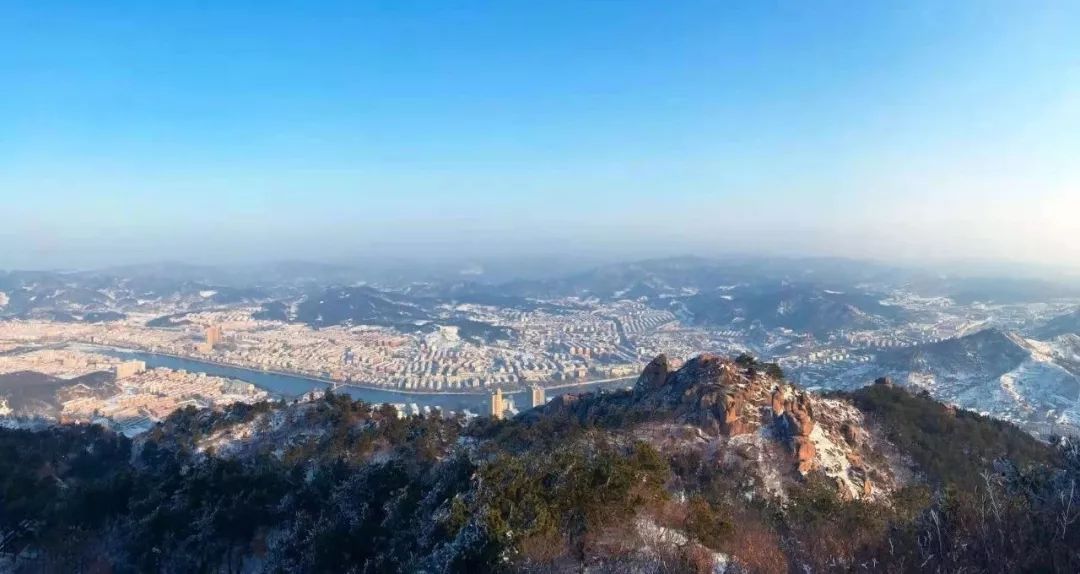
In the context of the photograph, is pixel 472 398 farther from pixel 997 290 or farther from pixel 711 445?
pixel 997 290

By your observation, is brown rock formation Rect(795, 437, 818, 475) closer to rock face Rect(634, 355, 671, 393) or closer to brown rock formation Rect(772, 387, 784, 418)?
brown rock formation Rect(772, 387, 784, 418)

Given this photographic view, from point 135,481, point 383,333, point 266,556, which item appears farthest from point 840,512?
point 383,333

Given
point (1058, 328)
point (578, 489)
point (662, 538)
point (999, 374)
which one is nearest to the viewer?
point (662, 538)

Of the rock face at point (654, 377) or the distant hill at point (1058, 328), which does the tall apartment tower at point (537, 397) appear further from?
the distant hill at point (1058, 328)

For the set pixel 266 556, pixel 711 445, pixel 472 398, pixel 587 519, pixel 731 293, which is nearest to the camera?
pixel 587 519

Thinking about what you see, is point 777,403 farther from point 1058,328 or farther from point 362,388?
point 1058,328

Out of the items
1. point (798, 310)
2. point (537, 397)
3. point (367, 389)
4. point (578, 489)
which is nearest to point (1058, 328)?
point (798, 310)

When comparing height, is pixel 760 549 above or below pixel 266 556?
above

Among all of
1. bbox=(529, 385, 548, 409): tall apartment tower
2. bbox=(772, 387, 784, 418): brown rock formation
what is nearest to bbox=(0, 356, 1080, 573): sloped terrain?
bbox=(772, 387, 784, 418): brown rock formation
